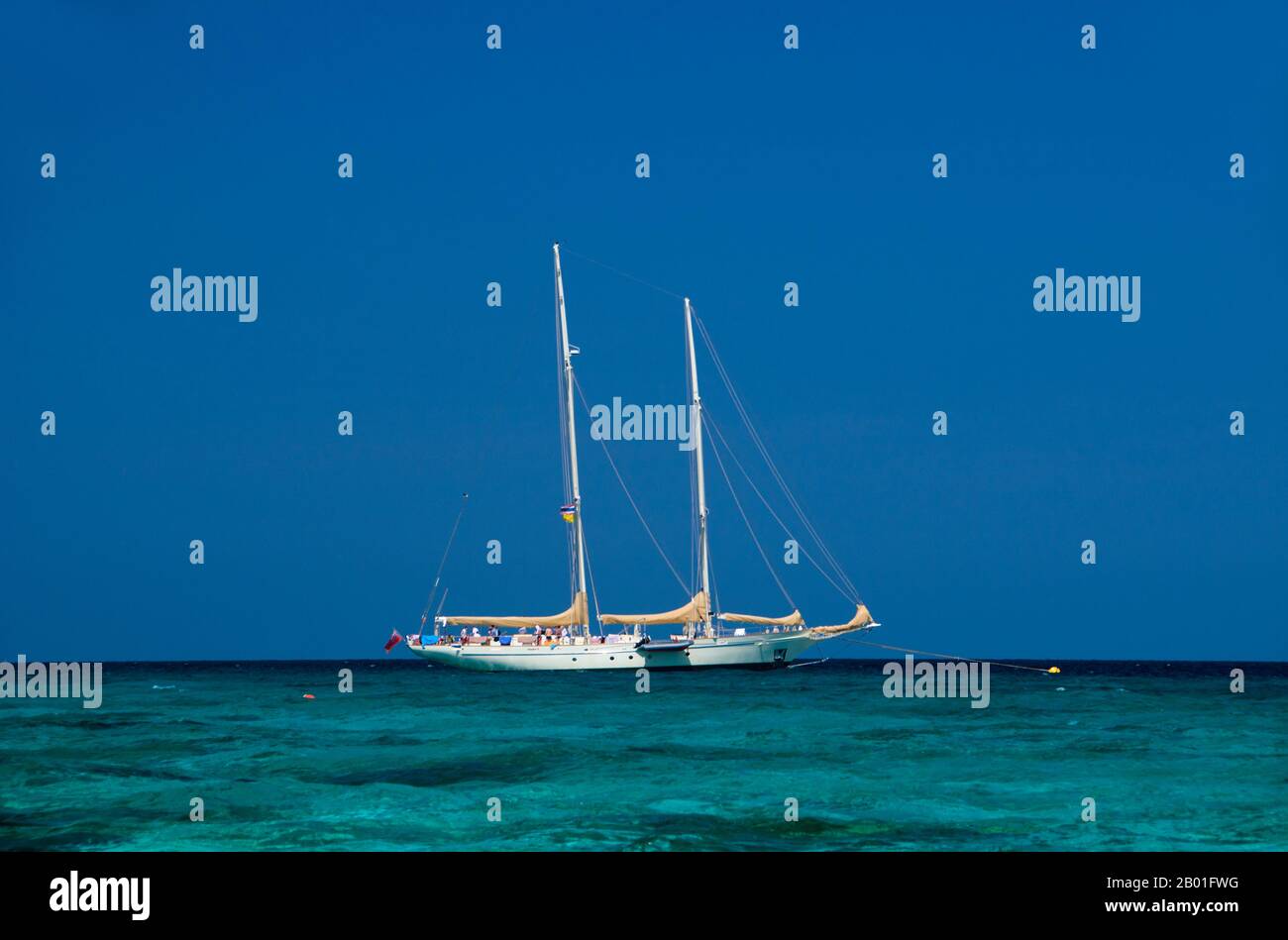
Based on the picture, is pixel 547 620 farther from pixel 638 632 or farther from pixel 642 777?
pixel 642 777

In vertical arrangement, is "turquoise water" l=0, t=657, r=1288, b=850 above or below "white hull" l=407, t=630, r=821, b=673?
above

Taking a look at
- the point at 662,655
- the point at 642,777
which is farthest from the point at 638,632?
the point at 642,777

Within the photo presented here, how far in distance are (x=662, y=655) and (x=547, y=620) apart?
29.5ft

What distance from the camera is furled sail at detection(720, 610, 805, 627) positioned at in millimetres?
92062

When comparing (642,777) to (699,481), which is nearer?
(642,777)

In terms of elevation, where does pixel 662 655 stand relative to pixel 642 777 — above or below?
below

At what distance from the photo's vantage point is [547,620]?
89562 mm

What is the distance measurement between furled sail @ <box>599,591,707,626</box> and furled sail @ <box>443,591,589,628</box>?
1563 millimetres

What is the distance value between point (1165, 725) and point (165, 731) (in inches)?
1507

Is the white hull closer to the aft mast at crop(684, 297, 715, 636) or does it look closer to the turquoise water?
the aft mast at crop(684, 297, 715, 636)

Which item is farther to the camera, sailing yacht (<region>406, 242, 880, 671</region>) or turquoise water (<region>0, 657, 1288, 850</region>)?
sailing yacht (<region>406, 242, 880, 671</region>)
